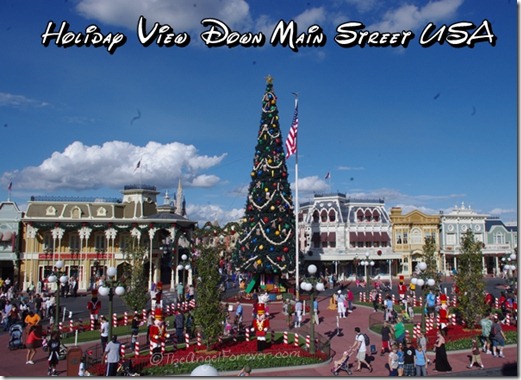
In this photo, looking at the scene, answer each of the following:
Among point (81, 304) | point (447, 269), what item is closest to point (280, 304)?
point (81, 304)

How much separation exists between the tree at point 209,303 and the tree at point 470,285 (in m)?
11.4

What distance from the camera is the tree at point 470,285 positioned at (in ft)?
74.7

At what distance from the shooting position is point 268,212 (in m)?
37.2

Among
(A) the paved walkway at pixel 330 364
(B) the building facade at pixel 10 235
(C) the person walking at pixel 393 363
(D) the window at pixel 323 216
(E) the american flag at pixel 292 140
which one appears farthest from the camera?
(D) the window at pixel 323 216

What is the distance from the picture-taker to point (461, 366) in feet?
56.9

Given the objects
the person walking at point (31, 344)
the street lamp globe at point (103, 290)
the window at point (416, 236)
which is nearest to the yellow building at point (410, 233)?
the window at point (416, 236)

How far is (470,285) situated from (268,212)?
1705 centimetres

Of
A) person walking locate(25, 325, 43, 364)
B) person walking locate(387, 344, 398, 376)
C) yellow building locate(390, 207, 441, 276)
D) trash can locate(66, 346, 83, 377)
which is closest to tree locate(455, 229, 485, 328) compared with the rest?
person walking locate(387, 344, 398, 376)

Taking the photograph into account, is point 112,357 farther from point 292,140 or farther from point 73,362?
point 292,140

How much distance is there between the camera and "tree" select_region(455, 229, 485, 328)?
897 inches

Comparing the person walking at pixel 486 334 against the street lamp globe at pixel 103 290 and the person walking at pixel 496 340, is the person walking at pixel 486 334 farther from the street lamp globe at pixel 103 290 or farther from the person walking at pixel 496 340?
the street lamp globe at pixel 103 290

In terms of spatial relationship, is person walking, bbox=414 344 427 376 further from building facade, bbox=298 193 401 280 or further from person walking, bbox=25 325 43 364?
building facade, bbox=298 193 401 280

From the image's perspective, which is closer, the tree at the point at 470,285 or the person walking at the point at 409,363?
the person walking at the point at 409,363

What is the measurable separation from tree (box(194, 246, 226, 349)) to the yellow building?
42036mm
